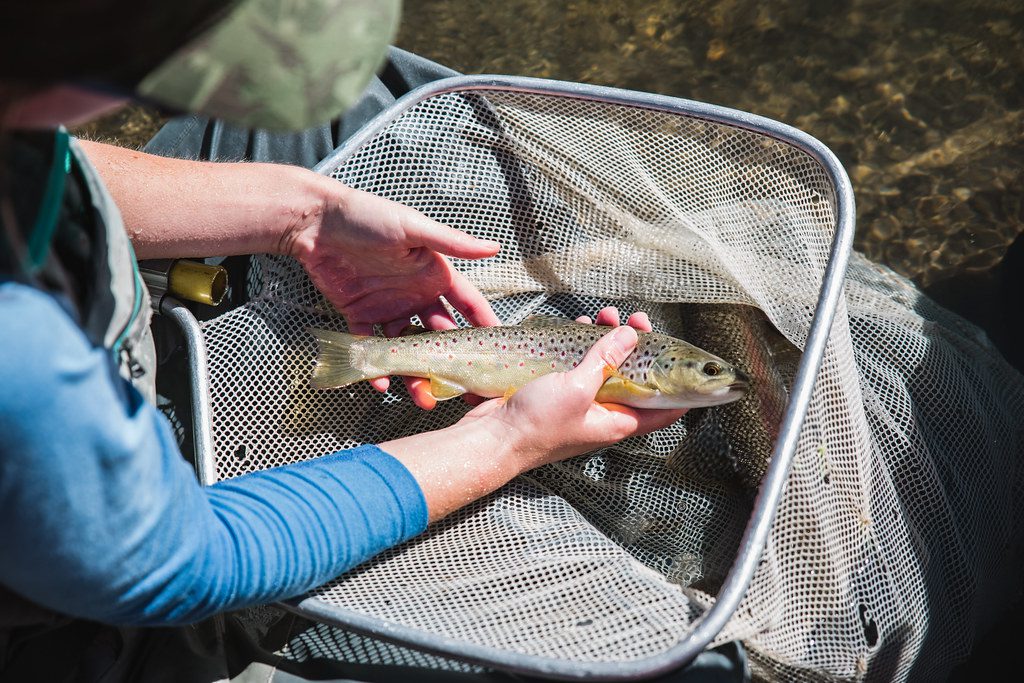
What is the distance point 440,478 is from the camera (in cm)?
232

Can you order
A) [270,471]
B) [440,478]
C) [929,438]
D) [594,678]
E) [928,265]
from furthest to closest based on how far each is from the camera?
[928,265] → [929,438] → [440,478] → [270,471] → [594,678]

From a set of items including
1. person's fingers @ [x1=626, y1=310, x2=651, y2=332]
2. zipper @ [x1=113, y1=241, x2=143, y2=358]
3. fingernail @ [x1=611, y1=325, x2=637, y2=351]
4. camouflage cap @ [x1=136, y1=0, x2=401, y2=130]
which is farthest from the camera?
person's fingers @ [x1=626, y1=310, x2=651, y2=332]

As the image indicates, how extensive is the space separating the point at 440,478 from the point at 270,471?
1.48 feet

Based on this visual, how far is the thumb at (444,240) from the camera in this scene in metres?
2.68

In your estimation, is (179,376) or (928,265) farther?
(928,265)

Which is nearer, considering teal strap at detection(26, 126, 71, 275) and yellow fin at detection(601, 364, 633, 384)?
teal strap at detection(26, 126, 71, 275)

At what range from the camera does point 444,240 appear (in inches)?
105

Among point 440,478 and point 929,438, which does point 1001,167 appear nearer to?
point 929,438

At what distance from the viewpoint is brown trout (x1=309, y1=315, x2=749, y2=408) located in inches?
106

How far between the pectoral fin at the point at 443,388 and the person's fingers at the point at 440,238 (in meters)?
0.42

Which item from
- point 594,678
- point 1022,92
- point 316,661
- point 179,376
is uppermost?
point 1022,92

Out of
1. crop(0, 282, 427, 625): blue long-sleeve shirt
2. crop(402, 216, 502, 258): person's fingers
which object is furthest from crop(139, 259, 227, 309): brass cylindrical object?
crop(0, 282, 427, 625): blue long-sleeve shirt

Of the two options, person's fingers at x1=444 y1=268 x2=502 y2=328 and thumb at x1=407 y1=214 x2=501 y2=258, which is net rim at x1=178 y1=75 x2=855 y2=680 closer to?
thumb at x1=407 y1=214 x2=501 y2=258

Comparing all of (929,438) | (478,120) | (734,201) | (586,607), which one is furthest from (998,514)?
(478,120)
